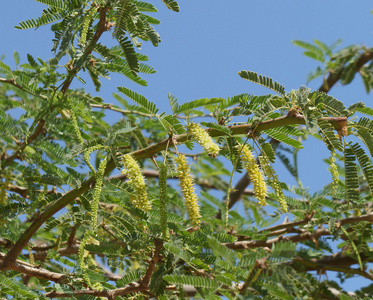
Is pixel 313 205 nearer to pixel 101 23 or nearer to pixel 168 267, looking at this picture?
pixel 168 267

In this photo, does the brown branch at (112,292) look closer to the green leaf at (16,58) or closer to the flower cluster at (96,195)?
the flower cluster at (96,195)

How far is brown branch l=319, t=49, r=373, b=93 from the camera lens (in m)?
4.79

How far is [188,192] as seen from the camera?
2078 mm

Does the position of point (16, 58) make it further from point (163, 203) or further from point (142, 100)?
point (163, 203)

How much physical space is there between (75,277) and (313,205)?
190 centimetres

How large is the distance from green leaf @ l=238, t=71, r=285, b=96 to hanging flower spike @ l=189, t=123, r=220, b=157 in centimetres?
36

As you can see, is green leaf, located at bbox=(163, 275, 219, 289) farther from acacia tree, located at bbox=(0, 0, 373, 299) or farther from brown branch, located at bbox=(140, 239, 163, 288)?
brown branch, located at bbox=(140, 239, 163, 288)

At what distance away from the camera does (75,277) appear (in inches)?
104

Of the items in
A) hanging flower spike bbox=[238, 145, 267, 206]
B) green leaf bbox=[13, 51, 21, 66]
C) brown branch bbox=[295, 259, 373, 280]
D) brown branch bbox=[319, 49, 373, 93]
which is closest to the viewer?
hanging flower spike bbox=[238, 145, 267, 206]

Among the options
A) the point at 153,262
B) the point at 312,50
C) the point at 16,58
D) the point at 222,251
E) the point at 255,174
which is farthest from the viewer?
the point at 312,50

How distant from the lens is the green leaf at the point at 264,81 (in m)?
Answer: 2.24

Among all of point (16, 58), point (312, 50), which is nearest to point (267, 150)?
point (16, 58)

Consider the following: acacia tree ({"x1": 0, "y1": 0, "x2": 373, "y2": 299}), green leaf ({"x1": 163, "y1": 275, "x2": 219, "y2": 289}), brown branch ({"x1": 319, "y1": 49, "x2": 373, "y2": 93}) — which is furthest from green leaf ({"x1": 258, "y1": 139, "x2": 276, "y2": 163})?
brown branch ({"x1": 319, "y1": 49, "x2": 373, "y2": 93})

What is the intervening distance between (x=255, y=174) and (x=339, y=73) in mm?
3122
